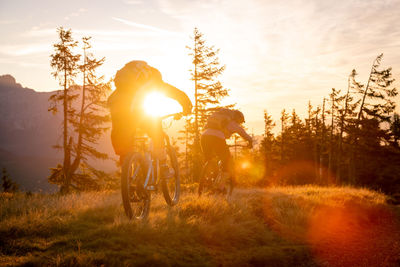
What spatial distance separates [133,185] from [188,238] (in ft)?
3.77

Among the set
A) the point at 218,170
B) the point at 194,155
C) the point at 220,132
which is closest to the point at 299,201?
the point at 218,170

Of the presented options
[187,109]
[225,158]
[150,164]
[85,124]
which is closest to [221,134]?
[225,158]

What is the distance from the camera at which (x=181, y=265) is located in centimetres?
376

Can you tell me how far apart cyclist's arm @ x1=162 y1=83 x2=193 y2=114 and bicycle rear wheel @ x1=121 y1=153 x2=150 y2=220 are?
1276 mm

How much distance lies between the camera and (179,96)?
5.47 metres

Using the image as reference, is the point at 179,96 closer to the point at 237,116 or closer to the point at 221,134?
the point at 221,134

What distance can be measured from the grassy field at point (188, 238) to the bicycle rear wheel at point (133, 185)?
21cm

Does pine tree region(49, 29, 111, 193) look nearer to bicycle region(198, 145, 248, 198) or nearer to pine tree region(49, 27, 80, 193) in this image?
pine tree region(49, 27, 80, 193)

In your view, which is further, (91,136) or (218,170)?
(91,136)

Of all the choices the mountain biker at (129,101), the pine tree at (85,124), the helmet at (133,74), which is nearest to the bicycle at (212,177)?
the mountain biker at (129,101)

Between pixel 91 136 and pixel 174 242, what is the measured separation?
24.5 m

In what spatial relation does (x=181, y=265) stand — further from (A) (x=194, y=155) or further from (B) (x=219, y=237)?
(A) (x=194, y=155)

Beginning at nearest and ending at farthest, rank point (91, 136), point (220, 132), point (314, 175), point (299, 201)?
point (220, 132)
point (299, 201)
point (91, 136)
point (314, 175)

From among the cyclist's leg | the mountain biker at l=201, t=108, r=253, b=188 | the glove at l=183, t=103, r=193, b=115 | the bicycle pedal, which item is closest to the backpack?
the mountain biker at l=201, t=108, r=253, b=188
